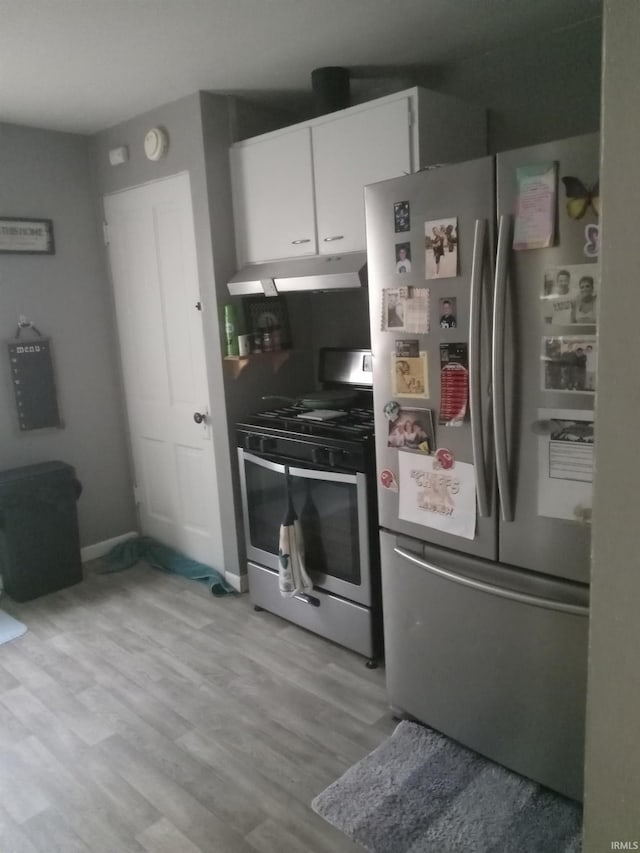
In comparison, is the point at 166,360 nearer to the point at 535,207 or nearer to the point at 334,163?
the point at 334,163

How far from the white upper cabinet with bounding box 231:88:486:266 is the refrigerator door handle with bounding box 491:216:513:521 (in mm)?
771

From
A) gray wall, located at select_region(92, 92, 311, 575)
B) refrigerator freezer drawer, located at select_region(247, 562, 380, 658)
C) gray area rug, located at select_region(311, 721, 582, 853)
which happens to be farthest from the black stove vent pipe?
gray area rug, located at select_region(311, 721, 582, 853)

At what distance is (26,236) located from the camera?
332 centimetres

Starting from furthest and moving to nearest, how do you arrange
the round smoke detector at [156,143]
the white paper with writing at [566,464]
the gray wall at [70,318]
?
the gray wall at [70,318]
the round smoke detector at [156,143]
the white paper with writing at [566,464]

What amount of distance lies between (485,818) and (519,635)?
0.55 metres

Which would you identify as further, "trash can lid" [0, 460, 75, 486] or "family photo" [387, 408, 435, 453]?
"trash can lid" [0, 460, 75, 486]

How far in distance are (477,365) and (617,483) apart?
2.15 feet

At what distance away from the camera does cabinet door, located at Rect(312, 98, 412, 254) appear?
7.45 ft

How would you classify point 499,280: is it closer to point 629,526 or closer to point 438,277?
point 438,277

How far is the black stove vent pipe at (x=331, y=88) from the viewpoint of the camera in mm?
2574

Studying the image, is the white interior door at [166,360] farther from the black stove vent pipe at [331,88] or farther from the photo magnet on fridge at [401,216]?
the photo magnet on fridge at [401,216]

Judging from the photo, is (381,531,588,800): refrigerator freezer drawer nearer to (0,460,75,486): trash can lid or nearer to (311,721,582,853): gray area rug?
(311,721,582,853): gray area rug

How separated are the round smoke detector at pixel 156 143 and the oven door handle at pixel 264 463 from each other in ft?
5.06

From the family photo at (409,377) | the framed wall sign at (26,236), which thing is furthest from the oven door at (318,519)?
the framed wall sign at (26,236)
